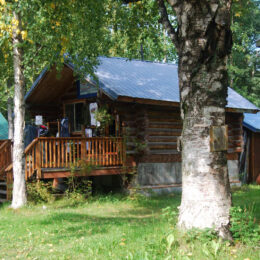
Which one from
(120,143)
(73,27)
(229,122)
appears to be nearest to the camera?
(73,27)

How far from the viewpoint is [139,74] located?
666 inches

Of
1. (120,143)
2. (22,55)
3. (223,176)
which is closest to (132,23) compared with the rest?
(22,55)

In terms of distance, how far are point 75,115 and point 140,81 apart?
3.54 metres

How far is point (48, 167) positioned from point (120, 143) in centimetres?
Result: 278

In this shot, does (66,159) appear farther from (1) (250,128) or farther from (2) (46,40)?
(1) (250,128)

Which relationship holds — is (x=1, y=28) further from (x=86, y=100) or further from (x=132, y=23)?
(x=86, y=100)

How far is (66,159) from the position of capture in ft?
42.1

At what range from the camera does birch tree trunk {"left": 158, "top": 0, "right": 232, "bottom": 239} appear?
5.98m

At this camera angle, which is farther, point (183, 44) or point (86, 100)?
point (86, 100)

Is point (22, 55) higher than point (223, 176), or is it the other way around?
point (22, 55)

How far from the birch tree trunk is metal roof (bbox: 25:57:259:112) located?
658 cm

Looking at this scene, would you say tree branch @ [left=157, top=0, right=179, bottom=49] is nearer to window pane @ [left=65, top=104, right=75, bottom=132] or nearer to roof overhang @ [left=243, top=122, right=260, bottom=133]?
window pane @ [left=65, top=104, right=75, bottom=132]

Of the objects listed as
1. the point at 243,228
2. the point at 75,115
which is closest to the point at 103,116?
the point at 75,115

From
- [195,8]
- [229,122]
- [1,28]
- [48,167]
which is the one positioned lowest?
[48,167]
